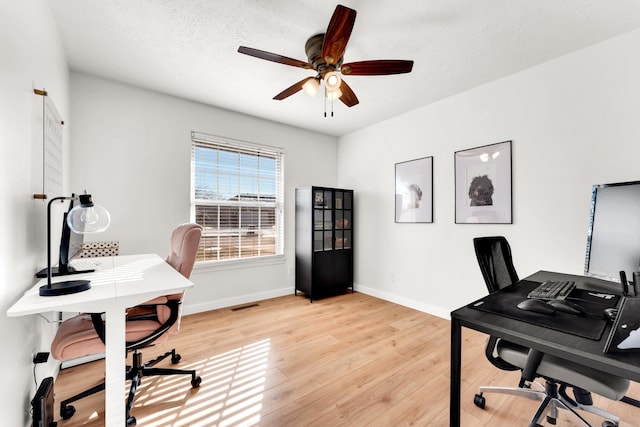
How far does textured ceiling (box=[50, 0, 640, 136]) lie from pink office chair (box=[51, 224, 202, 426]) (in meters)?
1.50

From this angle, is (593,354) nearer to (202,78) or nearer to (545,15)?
(545,15)

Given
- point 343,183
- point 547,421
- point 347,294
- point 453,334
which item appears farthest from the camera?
point 343,183

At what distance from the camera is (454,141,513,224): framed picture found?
2.63 metres

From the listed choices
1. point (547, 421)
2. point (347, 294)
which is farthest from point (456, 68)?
point (347, 294)

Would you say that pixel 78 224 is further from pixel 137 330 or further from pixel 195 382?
pixel 195 382

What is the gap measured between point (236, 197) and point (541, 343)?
10.9ft

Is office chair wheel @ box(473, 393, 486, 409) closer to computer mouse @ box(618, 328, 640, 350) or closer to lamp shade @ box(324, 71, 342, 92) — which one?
computer mouse @ box(618, 328, 640, 350)

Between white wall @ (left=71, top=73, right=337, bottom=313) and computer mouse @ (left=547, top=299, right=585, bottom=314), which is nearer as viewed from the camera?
computer mouse @ (left=547, top=299, right=585, bottom=314)

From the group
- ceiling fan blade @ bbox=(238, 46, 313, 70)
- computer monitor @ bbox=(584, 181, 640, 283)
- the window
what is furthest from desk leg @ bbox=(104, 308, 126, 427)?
computer monitor @ bbox=(584, 181, 640, 283)

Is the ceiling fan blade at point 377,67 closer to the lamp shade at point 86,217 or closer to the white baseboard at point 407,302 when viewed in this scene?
the lamp shade at point 86,217

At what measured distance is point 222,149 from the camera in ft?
11.4

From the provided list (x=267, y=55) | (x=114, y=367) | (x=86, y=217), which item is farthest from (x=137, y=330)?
(x=267, y=55)

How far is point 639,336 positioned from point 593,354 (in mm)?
153

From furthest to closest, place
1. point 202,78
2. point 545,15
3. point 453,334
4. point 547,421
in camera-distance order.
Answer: point 202,78 → point 545,15 → point 547,421 → point 453,334
